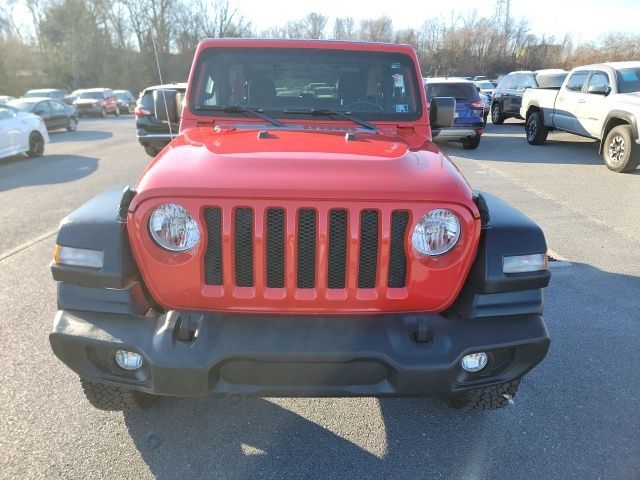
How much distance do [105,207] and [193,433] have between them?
1267mm

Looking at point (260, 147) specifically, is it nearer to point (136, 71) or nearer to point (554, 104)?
point (554, 104)

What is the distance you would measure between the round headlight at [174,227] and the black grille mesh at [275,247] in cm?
31

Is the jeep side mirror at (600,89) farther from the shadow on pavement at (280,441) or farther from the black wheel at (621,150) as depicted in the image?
the shadow on pavement at (280,441)

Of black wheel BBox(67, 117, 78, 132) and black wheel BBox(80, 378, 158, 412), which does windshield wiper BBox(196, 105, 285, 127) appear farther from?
black wheel BBox(67, 117, 78, 132)

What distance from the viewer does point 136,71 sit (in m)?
47.0

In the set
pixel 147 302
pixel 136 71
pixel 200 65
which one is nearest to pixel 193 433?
pixel 147 302

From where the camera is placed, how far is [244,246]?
209 cm

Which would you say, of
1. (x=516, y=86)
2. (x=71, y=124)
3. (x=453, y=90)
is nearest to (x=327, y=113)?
(x=453, y=90)

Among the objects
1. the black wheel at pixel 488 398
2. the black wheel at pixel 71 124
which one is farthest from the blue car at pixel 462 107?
the black wheel at pixel 71 124

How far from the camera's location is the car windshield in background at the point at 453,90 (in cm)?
1243

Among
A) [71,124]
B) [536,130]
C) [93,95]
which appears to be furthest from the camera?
[93,95]

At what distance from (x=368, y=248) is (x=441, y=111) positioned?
178 centimetres

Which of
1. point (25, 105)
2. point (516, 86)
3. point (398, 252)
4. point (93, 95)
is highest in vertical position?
point (516, 86)

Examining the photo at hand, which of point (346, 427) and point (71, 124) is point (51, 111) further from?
point (346, 427)
